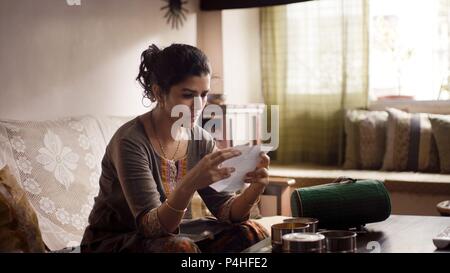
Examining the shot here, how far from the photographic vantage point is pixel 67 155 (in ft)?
7.84

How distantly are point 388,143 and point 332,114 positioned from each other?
530 mm

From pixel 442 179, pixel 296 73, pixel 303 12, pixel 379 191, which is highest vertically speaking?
pixel 303 12

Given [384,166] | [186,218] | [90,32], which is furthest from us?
[384,166]

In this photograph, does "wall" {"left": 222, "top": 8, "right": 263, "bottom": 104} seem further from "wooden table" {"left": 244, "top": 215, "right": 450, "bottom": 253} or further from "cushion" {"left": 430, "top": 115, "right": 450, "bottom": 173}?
"wooden table" {"left": 244, "top": 215, "right": 450, "bottom": 253}

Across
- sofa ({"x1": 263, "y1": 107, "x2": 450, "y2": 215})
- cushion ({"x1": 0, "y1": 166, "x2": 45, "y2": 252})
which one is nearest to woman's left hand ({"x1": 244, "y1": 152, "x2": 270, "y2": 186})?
cushion ({"x1": 0, "y1": 166, "x2": 45, "y2": 252})

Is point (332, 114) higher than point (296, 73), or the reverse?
point (296, 73)

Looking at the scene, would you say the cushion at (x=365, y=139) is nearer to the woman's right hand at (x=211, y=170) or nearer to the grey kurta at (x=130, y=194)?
the grey kurta at (x=130, y=194)

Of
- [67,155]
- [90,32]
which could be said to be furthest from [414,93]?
[67,155]

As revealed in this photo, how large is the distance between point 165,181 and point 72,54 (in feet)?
4.23

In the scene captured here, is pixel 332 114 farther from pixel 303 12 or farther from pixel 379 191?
pixel 379 191

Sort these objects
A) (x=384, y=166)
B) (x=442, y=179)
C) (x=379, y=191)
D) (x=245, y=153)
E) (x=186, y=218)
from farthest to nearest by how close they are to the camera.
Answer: (x=384, y=166)
(x=442, y=179)
(x=186, y=218)
(x=379, y=191)
(x=245, y=153)

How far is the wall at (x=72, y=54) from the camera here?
8.14 ft

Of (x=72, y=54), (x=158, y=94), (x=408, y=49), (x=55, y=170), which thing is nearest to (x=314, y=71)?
(x=408, y=49)

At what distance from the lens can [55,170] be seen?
2.30m
